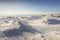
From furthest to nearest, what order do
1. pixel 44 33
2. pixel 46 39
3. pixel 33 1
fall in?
pixel 33 1 → pixel 44 33 → pixel 46 39

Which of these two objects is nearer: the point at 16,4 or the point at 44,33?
the point at 44,33

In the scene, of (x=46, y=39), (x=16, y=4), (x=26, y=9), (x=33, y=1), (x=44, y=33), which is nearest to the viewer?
(x=46, y=39)

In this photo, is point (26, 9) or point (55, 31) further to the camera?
point (26, 9)

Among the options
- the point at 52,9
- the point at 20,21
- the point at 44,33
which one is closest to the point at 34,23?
the point at 20,21

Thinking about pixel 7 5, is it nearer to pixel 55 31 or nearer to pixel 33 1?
pixel 33 1

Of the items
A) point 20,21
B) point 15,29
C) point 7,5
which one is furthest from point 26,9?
point 15,29

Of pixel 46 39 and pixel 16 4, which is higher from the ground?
pixel 16 4

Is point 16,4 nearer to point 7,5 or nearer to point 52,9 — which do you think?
point 7,5

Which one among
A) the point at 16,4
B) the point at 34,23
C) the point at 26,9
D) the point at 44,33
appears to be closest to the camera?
the point at 44,33

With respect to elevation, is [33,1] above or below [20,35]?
above
